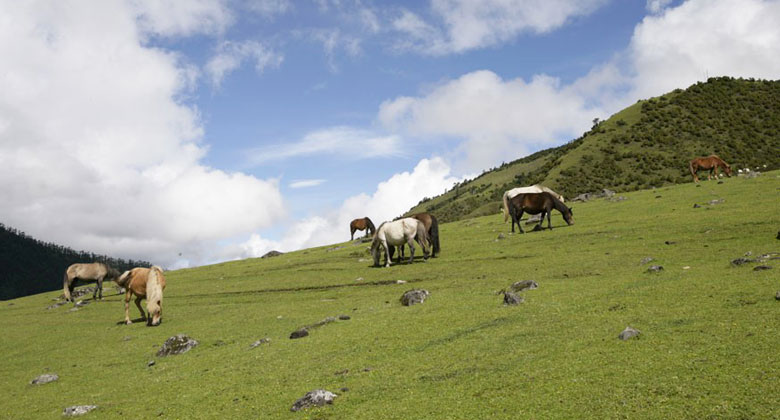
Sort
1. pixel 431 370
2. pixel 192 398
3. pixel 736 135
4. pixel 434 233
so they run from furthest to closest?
pixel 736 135 < pixel 434 233 < pixel 192 398 < pixel 431 370

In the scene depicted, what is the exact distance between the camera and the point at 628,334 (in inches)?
277

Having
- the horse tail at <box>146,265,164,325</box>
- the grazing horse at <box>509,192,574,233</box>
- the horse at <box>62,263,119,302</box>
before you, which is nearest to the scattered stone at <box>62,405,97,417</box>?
the horse tail at <box>146,265,164,325</box>

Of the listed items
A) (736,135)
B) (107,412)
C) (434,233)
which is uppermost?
(736,135)

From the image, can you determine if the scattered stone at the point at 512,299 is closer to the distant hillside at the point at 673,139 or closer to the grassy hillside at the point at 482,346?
the grassy hillside at the point at 482,346

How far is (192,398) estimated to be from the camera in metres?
8.13

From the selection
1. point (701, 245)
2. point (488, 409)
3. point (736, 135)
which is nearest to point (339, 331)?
point (488, 409)

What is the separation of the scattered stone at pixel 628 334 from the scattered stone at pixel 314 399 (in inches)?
174

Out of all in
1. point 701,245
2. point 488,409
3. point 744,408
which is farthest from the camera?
point 701,245

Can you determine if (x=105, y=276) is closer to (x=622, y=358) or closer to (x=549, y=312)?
(x=549, y=312)

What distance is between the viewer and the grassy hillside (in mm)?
5520

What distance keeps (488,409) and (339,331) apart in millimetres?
6169

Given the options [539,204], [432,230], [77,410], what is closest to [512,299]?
[77,410]

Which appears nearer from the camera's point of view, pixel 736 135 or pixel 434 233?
pixel 434 233

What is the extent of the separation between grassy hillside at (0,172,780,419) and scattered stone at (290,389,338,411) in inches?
7.3
